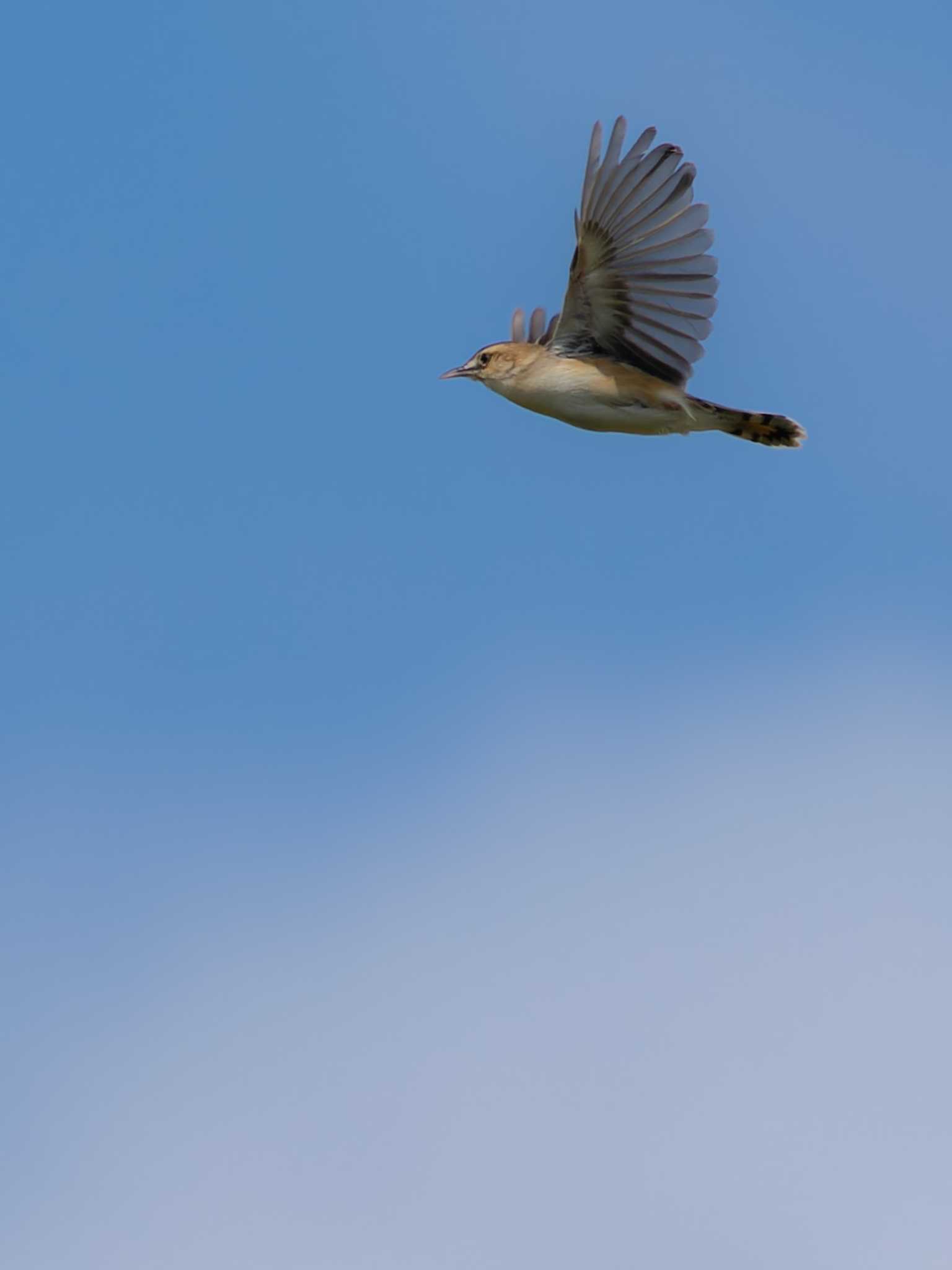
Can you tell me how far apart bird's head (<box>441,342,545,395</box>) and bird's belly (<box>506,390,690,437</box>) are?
11.0 inches

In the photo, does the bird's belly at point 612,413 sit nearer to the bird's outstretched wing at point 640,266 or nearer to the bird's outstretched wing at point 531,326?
the bird's outstretched wing at point 640,266

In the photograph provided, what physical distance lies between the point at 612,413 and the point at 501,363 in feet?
3.35

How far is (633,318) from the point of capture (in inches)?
510

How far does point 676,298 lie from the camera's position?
12.7m

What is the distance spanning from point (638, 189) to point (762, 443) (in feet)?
6.63

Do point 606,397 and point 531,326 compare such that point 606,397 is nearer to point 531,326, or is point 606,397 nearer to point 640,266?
point 640,266

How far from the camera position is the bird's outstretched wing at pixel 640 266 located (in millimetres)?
12164

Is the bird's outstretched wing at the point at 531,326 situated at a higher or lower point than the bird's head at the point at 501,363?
higher

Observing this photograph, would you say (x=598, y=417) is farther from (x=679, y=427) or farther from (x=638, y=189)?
(x=638, y=189)

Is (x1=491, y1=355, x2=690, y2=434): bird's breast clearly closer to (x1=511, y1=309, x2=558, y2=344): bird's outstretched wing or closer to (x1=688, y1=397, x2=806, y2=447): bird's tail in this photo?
(x1=688, y1=397, x2=806, y2=447): bird's tail

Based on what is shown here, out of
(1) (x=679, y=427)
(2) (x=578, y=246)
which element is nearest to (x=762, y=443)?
(1) (x=679, y=427)

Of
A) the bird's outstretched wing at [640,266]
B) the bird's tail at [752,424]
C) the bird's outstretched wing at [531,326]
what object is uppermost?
the bird's outstretched wing at [531,326]

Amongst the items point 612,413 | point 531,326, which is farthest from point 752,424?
point 531,326

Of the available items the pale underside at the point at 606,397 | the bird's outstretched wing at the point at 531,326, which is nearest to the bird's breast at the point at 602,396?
the pale underside at the point at 606,397
